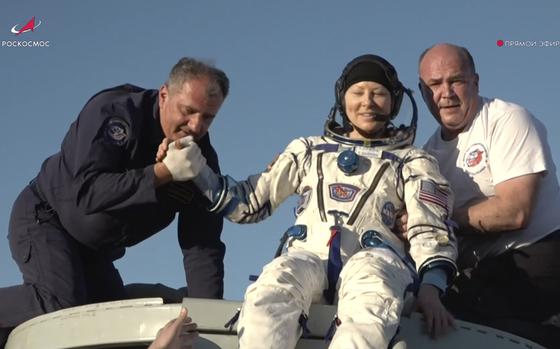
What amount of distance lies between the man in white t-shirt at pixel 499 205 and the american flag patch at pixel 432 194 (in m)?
0.55

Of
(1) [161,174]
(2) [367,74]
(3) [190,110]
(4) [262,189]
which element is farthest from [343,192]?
(3) [190,110]

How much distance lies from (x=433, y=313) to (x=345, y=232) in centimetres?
62

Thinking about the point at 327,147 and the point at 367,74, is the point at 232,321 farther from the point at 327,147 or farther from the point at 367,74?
the point at 367,74

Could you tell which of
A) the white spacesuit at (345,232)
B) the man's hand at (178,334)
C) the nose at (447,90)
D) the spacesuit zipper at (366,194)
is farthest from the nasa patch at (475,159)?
the man's hand at (178,334)

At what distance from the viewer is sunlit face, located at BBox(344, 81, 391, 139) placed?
17.1 ft

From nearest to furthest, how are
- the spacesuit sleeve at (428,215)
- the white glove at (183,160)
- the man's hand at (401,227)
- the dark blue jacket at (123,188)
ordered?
the spacesuit sleeve at (428,215) → the man's hand at (401,227) → the white glove at (183,160) → the dark blue jacket at (123,188)

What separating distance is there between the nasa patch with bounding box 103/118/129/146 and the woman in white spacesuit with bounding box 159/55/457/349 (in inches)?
20.0

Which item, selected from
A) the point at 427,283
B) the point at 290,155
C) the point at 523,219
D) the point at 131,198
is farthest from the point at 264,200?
the point at 523,219

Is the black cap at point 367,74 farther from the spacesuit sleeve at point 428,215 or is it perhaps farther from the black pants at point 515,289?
the black pants at point 515,289

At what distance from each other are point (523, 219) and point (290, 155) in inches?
51.7

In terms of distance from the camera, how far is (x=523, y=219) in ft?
18.1

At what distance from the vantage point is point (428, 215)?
4840 mm

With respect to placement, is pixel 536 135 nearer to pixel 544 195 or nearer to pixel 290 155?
pixel 544 195

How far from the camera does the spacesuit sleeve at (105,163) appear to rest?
521 centimetres
